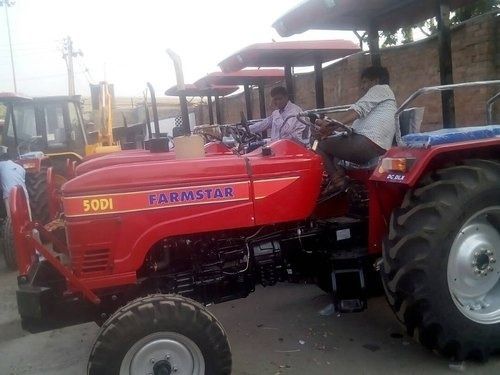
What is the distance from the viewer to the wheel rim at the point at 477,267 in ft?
9.16

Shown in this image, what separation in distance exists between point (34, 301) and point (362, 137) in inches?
91.4

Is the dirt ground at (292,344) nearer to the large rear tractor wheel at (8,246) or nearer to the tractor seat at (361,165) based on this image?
the tractor seat at (361,165)

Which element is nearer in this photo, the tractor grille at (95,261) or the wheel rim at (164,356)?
the wheel rim at (164,356)

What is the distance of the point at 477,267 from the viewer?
2.83 m

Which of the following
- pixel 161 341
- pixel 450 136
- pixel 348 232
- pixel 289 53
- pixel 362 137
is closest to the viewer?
pixel 161 341

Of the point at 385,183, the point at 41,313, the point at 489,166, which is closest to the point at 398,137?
the point at 385,183

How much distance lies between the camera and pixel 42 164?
663 cm

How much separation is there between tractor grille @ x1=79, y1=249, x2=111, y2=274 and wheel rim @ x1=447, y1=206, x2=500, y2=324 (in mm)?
1937

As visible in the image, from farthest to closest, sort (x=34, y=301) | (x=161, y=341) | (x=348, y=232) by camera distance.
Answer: (x=348, y=232) → (x=34, y=301) → (x=161, y=341)

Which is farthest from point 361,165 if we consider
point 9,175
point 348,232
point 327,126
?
point 9,175

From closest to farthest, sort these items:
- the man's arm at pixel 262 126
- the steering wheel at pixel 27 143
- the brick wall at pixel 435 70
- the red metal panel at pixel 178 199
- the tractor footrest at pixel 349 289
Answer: the red metal panel at pixel 178 199
the tractor footrest at pixel 349 289
the man's arm at pixel 262 126
the brick wall at pixel 435 70
the steering wheel at pixel 27 143

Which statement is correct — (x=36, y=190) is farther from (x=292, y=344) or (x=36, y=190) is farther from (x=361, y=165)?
(x=361, y=165)

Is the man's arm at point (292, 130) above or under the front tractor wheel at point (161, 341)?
above

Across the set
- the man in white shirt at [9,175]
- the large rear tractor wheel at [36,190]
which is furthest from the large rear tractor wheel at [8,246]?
the large rear tractor wheel at [36,190]
